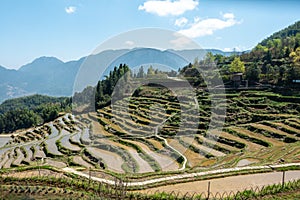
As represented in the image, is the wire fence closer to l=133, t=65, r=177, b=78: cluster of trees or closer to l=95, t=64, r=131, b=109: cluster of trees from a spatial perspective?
l=95, t=64, r=131, b=109: cluster of trees

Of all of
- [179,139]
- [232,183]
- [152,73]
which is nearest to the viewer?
[232,183]

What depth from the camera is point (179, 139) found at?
20.0 meters

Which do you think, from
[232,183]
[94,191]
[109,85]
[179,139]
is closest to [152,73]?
[109,85]

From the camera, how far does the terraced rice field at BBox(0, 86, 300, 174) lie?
15.4 m

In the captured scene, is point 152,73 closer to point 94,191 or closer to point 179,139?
point 179,139

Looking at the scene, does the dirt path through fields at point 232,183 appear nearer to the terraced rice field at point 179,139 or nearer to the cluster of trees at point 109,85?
the terraced rice field at point 179,139

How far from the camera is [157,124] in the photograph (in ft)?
79.3

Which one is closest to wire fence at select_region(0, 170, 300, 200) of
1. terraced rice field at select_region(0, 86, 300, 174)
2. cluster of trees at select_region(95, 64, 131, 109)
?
terraced rice field at select_region(0, 86, 300, 174)

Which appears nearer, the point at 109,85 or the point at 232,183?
the point at 232,183

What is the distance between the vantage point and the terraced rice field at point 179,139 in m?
15.4

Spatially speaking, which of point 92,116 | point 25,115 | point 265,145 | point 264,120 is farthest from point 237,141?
point 25,115

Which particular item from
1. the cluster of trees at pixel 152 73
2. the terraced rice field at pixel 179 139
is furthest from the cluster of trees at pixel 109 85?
the terraced rice field at pixel 179 139

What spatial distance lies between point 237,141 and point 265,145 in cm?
172

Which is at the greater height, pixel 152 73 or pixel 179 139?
pixel 152 73
